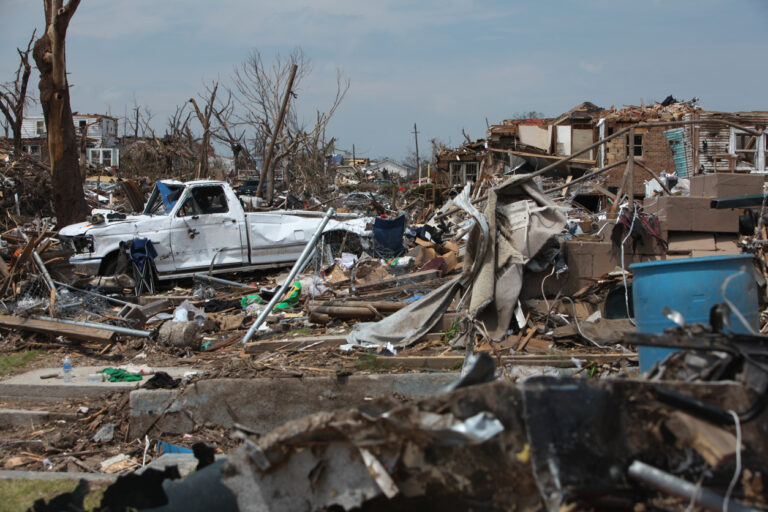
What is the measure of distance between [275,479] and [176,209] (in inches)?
356

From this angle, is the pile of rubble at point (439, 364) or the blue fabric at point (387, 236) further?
the blue fabric at point (387, 236)

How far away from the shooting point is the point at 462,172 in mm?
31078

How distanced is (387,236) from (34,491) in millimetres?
8791

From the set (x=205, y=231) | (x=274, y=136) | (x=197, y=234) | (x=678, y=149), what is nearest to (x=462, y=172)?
(x=678, y=149)

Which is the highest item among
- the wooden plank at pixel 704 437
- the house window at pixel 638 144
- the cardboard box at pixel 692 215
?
the house window at pixel 638 144

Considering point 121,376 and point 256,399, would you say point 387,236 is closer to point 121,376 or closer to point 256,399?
point 121,376

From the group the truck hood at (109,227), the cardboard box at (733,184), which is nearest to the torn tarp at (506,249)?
the cardboard box at (733,184)

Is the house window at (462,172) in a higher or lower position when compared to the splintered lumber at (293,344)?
higher

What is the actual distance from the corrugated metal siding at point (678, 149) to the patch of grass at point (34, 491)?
926 inches

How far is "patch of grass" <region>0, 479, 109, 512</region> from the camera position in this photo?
141 inches

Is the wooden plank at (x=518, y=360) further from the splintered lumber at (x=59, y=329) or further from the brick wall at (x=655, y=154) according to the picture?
the brick wall at (x=655, y=154)

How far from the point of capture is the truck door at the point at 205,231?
1089 centimetres

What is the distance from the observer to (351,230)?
12.2 metres

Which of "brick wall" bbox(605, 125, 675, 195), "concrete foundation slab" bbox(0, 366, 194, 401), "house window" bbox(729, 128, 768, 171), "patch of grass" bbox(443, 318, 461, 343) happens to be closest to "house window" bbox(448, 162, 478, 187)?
"brick wall" bbox(605, 125, 675, 195)
